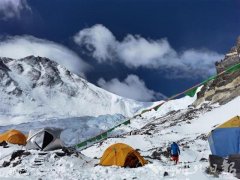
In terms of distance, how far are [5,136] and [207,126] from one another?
45.6 metres

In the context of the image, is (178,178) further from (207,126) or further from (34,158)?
(207,126)

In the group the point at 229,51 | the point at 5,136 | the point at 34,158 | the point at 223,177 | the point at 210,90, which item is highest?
the point at 229,51

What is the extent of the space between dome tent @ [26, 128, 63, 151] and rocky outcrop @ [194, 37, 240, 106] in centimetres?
7714

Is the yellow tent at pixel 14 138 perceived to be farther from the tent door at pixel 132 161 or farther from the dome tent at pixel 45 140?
the tent door at pixel 132 161

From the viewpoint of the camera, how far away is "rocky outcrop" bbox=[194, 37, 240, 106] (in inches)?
4567

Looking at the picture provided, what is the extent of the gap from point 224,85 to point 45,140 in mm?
96969

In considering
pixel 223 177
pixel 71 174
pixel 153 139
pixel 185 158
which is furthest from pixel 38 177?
pixel 153 139

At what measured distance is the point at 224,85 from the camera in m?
122

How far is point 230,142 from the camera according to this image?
24359 mm

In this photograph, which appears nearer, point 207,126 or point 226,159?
point 226,159

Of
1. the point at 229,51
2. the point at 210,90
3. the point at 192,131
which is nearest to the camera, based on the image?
the point at 192,131

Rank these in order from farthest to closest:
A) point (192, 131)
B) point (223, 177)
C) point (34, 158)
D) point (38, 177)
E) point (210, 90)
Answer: point (210, 90) → point (192, 131) → point (34, 158) → point (38, 177) → point (223, 177)

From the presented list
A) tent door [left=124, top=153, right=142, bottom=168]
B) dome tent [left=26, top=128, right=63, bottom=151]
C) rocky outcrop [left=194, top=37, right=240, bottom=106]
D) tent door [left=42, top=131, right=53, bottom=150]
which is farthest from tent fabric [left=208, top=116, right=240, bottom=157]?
rocky outcrop [left=194, top=37, right=240, bottom=106]

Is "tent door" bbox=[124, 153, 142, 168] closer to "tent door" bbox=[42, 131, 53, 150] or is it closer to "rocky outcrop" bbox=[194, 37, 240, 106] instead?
"tent door" bbox=[42, 131, 53, 150]
